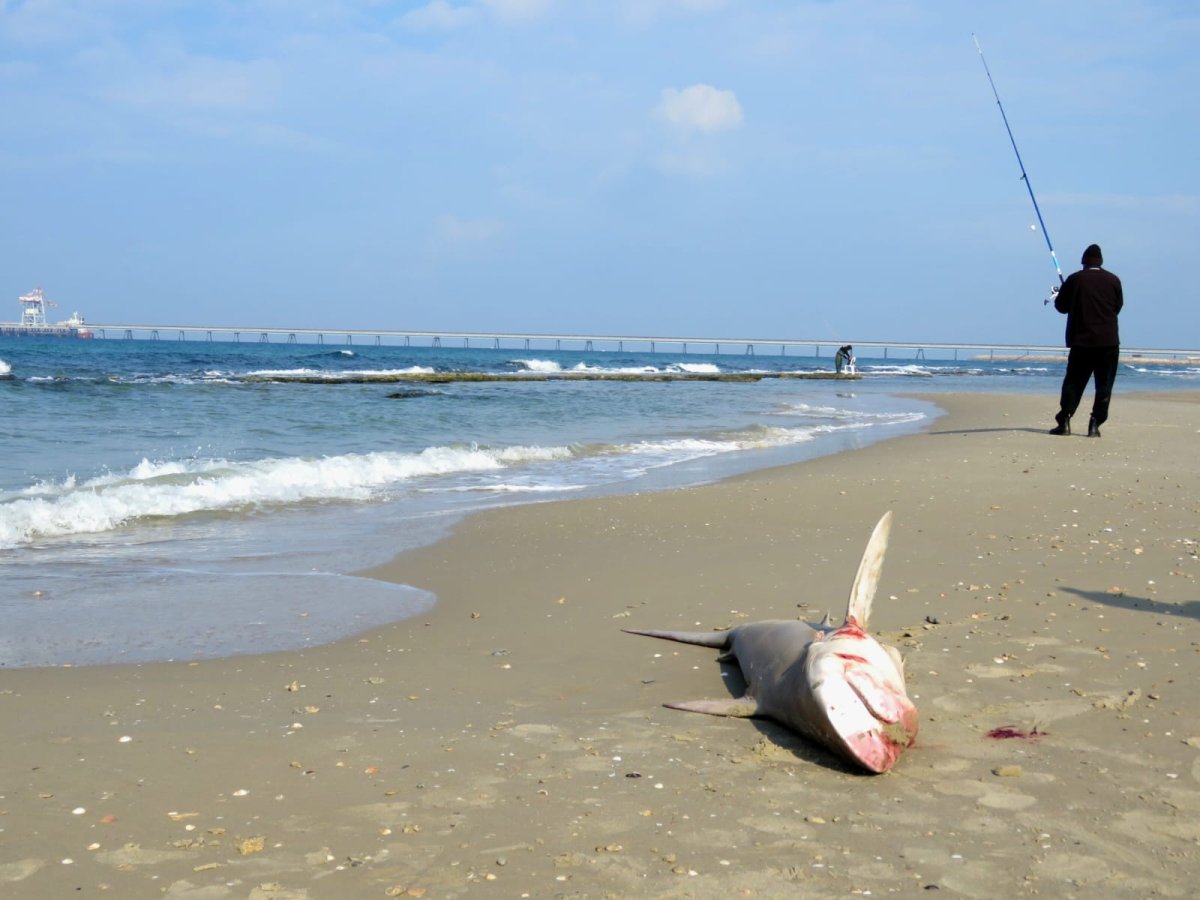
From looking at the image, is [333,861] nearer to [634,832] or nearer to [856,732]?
[634,832]

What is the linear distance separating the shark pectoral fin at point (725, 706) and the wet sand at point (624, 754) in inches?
1.4

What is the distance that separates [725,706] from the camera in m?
4.01

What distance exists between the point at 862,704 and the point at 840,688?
8cm

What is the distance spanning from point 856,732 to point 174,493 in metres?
7.74

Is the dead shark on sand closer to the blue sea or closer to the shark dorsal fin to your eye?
the shark dorsal fin

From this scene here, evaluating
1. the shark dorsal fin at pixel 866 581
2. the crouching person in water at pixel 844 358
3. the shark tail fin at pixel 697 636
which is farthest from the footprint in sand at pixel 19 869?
the crouching person in water at pixel 844 358

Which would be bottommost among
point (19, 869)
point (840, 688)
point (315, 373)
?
point (315, 373)

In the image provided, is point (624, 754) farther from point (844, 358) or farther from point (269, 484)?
point (844, 358)

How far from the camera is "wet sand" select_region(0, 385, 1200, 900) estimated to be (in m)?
2.79

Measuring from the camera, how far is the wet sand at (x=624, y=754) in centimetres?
279

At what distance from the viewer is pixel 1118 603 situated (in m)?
5.29

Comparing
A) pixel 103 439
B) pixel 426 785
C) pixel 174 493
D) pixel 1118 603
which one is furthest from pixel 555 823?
pixel 103 439

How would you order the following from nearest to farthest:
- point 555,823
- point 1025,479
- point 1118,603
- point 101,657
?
point 555,823, point 101,657, point 1118,603, point 1025,479

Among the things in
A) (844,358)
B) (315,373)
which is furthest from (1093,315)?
(844,358)
